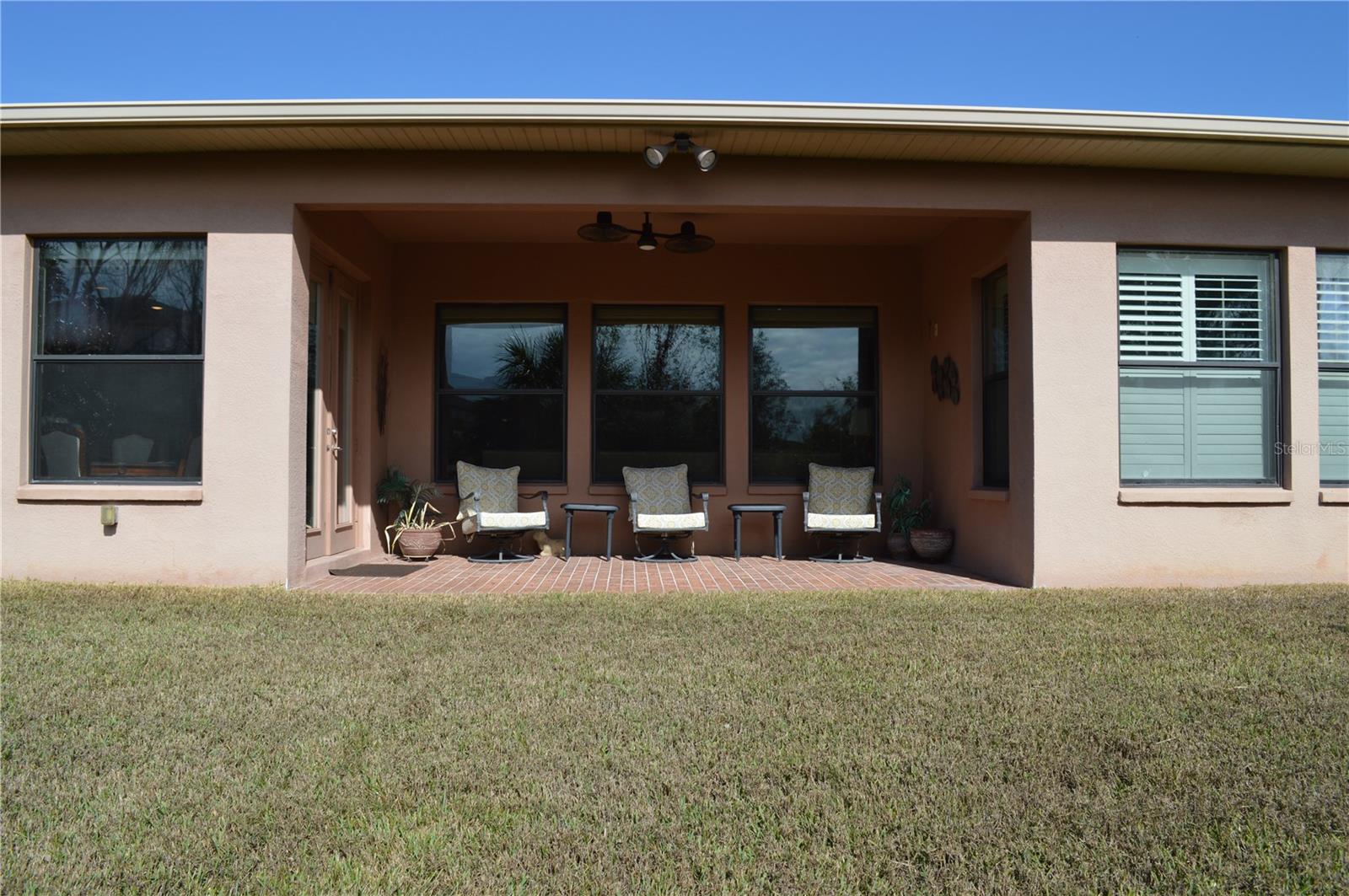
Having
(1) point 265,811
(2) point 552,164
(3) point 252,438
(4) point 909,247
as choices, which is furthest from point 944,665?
(4) point 909,247

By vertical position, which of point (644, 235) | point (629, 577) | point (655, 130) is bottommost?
→ point (629, 577)

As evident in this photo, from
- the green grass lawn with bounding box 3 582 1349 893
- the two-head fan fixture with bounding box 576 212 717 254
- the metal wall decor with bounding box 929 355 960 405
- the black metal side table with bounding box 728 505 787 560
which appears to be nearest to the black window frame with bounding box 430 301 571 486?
the two-head fan fixture with bounding box 576 212 717 254

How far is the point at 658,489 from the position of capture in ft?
26.3

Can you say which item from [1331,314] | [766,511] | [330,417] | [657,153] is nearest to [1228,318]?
[1331,314]

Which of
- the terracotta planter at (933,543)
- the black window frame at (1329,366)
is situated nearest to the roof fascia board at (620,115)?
the black window frame at (1329,366)

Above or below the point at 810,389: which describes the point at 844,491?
below

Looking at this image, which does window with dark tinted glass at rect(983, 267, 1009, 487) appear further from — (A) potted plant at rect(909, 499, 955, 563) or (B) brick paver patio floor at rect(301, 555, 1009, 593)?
(B) brick paver patio floor at rect(301, 555, 1009, 593)

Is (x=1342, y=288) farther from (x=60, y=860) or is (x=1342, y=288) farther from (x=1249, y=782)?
(x=60, y=860)

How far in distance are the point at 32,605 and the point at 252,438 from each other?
1.52 metres

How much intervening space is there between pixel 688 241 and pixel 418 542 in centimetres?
334

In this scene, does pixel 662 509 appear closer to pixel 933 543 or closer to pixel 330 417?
pixel 933 543

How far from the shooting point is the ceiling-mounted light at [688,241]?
7.29m

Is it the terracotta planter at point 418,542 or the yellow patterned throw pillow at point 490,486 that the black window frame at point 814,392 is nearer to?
the yellow patterned throw pillow at point 490,486

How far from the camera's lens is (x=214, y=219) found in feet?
19.2
